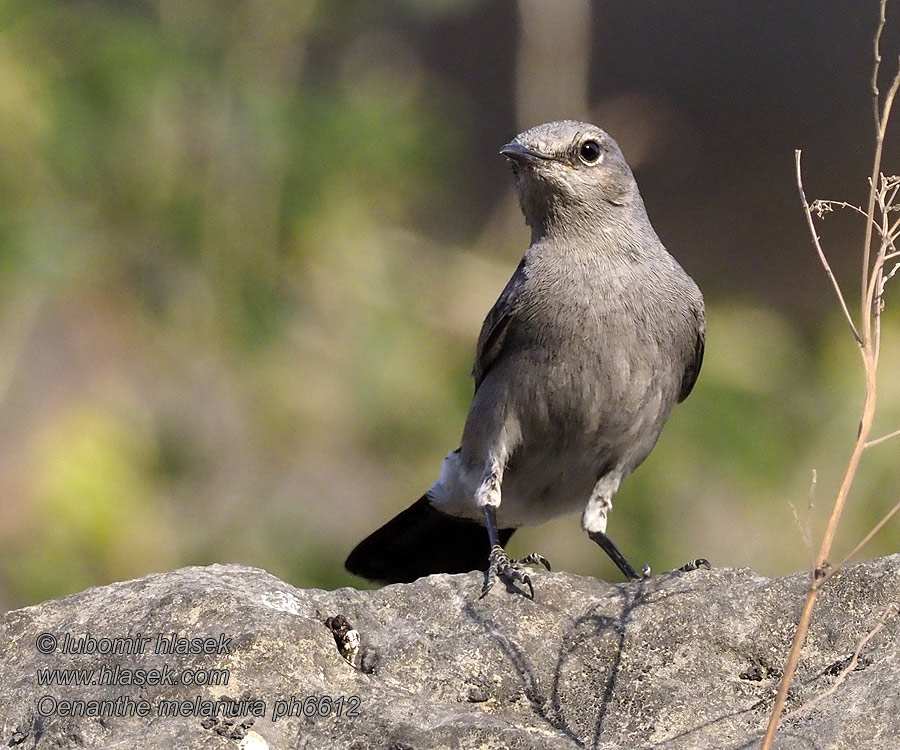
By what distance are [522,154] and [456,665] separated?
2.63 m

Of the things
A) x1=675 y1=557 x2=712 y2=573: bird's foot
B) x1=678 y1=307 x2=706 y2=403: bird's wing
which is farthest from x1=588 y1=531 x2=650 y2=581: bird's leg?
x1=675 y1=557 x2=712 y2=573: bird's foot

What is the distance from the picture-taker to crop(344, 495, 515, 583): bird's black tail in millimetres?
6207

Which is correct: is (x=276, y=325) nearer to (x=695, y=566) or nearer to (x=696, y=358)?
(x=696, y=358)

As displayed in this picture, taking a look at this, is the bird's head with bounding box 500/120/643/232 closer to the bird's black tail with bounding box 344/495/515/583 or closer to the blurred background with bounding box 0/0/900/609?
the blurred background with bounding box 0/0/900/609

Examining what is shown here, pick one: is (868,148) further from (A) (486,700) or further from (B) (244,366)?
(A) (486,700)

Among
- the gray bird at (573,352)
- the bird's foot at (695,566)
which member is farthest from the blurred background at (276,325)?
the bird's foot at (695,566)

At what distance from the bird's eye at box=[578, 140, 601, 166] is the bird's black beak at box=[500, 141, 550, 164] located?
192 millimetres

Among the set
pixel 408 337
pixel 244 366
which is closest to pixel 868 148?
pixel 408 337

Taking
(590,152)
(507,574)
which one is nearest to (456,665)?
(507,574)

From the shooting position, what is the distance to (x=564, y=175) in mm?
5820

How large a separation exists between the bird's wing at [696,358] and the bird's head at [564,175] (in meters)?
0.62

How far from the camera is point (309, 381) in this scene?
7121mm

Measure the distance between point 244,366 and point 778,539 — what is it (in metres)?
3.11

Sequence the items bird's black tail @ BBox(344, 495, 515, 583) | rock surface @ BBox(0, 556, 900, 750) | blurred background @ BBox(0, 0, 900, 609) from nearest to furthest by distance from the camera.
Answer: rock surface @ BBox(0, 556, 900, 750) < bird's black tail @ BBox(344, 495, 515, 583) < blurred background @ BBox(0, 0, 900, 609)
